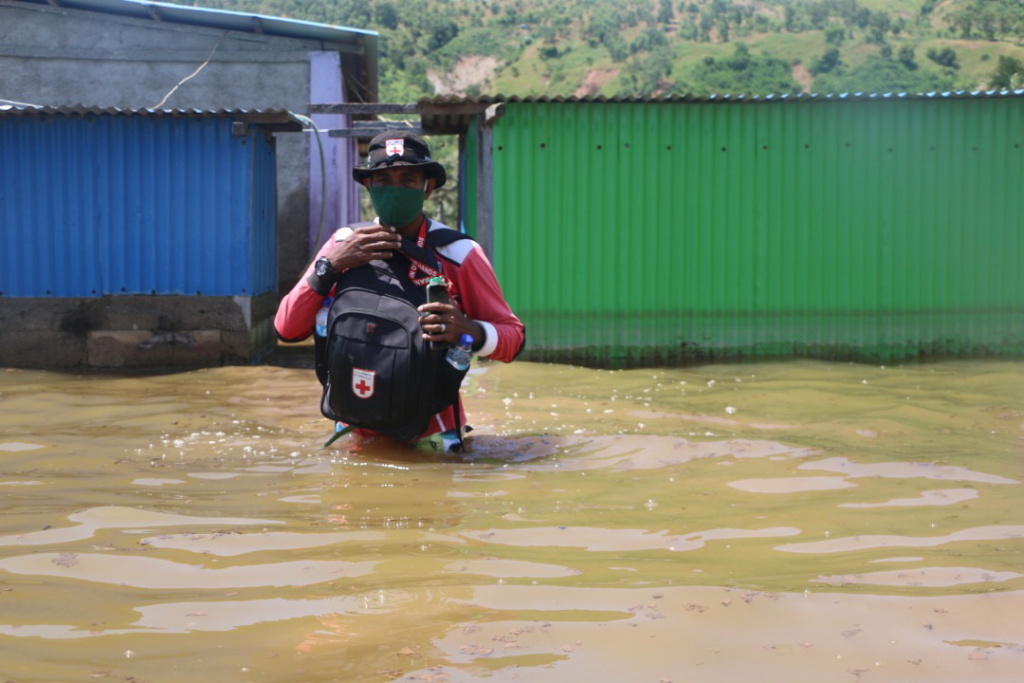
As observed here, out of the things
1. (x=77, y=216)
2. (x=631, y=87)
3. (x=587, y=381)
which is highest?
(x=631, y=87)

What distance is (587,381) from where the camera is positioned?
9570 millimetres

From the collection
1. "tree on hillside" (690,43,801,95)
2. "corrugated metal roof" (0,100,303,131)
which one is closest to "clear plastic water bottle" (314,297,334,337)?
"corrugated metal roof" (0,100,303,131)

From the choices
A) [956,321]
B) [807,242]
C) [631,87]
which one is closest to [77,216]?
[807,242]

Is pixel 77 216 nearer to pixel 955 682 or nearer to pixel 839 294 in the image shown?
pixel 839 294

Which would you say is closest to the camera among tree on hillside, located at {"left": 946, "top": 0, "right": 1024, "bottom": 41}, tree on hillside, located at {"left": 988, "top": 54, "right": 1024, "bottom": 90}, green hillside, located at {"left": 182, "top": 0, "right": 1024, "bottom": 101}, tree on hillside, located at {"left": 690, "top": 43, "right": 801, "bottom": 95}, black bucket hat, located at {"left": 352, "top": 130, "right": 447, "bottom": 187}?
black bucket hat, located at {"left": 352, "top": 130, "right": 447, "bottom": 187}

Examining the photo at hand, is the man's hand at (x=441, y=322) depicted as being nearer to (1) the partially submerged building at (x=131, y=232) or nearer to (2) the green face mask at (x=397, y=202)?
(2) the green face mask at (x=397, y=202)

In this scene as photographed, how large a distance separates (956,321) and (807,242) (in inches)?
70.6

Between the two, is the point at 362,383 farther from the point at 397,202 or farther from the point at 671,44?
the point at 671,44

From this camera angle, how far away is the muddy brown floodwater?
9.03 feet

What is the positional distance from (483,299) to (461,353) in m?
0.39

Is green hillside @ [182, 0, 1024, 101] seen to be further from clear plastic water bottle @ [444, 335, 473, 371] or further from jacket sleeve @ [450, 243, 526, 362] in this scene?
clear plastic water bottle @ [444, 335, 473, 371]

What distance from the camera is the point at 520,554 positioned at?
143 inches

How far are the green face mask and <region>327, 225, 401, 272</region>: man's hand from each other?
10cm

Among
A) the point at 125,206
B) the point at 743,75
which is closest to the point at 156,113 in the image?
the point at 125,206
